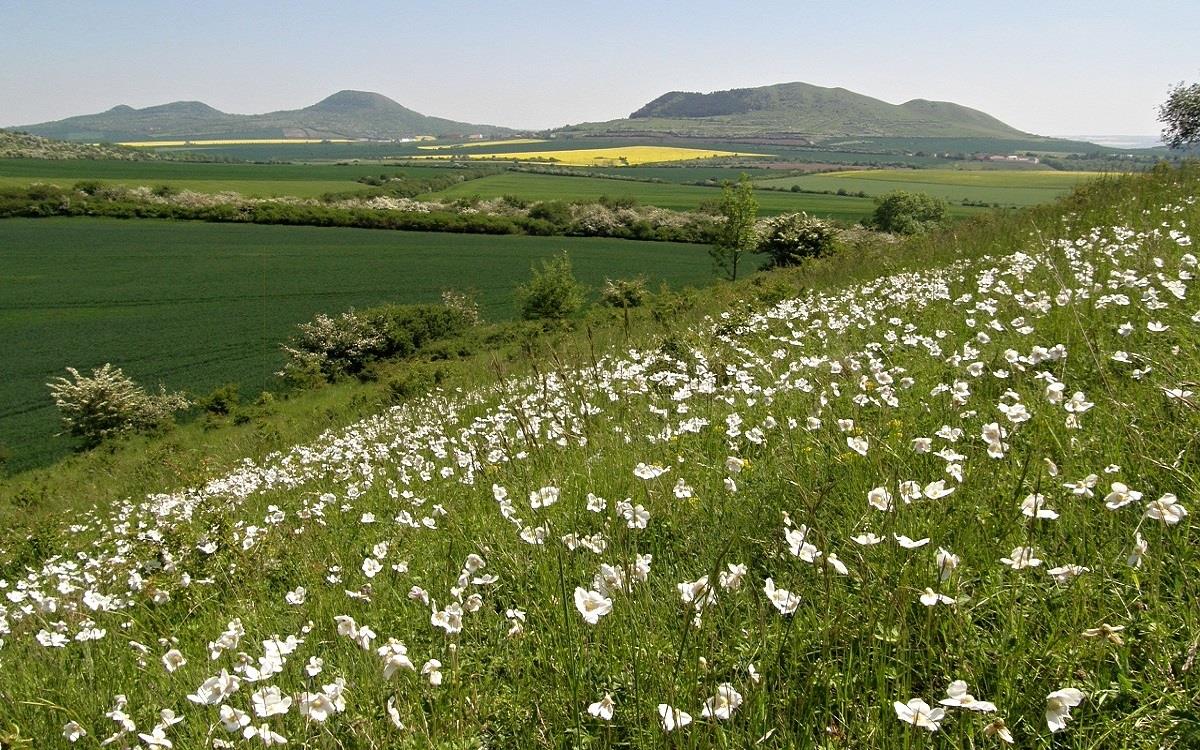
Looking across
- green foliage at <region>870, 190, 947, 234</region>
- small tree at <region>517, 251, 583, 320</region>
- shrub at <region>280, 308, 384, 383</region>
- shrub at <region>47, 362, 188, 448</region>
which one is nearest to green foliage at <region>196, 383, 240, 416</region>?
shrub at <region>47, 362, 188, 448</region>

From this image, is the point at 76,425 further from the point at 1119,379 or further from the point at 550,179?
the point at 550,179

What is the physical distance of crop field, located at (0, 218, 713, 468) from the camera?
1526 inches

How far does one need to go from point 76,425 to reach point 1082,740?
38.6 meters

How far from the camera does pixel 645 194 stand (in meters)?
108

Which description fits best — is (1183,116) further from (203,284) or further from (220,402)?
(203,284)

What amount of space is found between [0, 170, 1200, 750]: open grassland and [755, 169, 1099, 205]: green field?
9491 centimetres

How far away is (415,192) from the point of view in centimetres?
11025

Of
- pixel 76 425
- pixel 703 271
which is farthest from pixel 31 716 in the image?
pixel 703 271

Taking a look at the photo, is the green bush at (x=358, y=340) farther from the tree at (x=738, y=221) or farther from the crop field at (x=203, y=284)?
the tree at (x=738, y=221)

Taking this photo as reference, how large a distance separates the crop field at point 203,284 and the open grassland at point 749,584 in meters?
33.2

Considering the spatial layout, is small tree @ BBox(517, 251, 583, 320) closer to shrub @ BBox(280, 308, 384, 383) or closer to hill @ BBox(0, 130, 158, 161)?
shrub @ BBox(280, 308, 384, 383)

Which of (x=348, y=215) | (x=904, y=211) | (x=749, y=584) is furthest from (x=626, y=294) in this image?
(x=348, y=215)

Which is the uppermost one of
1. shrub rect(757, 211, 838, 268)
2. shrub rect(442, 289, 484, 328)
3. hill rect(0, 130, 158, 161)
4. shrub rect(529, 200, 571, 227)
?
hill rect(0, 130, 158, 161)

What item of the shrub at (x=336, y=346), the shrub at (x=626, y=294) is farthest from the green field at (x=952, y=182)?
the shrub at (x=336, y=346)
